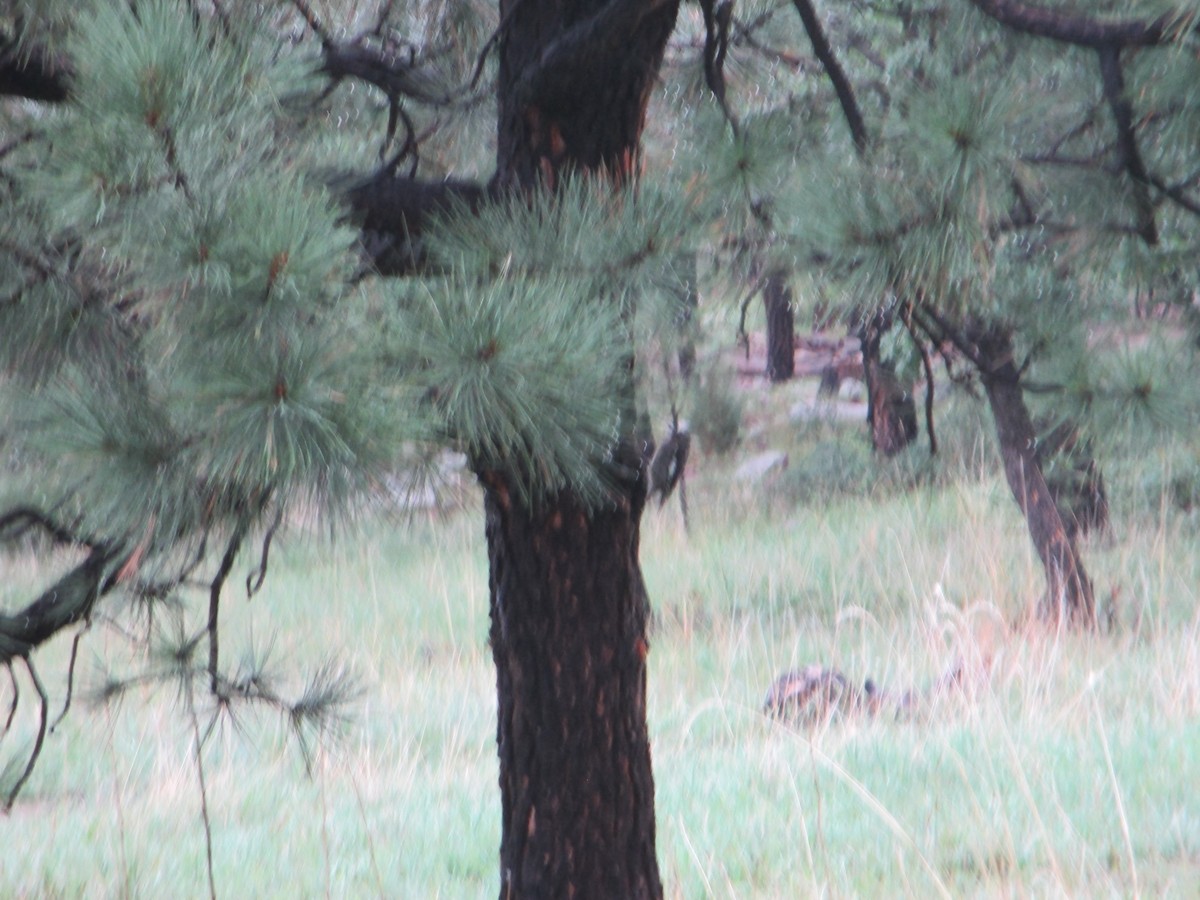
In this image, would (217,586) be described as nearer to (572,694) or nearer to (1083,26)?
(572,694)

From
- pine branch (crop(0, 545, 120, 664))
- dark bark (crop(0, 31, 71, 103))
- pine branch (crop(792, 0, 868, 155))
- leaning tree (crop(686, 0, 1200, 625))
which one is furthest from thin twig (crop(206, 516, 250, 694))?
pine branch (crop(792, 0, 868, 155))

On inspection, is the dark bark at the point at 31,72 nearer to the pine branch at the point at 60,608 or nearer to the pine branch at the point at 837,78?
the pine branch at the point at 60,608

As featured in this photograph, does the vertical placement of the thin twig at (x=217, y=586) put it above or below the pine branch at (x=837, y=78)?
below

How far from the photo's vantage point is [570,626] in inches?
105

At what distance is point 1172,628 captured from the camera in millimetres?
6637

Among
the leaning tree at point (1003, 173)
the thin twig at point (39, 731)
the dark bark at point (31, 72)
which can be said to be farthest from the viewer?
the thin twig at point (39, 731)

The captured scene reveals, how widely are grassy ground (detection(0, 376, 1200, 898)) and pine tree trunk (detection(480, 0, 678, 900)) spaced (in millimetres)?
326

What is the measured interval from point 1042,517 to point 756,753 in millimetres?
2319

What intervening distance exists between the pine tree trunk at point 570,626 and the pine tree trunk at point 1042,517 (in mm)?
4066

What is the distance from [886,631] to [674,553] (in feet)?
9.82

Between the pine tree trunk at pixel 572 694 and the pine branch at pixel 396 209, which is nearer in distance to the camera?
the pine branch at pixel 396 209

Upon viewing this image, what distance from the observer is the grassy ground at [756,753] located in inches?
155

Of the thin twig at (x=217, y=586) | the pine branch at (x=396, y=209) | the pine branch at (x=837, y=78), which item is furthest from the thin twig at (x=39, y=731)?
the pine branch at (x=837, y=78)

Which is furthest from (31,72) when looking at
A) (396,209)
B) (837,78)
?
(837,78)
